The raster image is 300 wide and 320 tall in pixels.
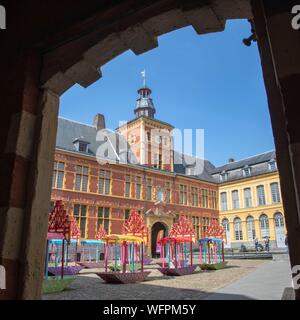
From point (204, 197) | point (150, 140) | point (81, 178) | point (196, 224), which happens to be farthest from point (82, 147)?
point (204, 197)

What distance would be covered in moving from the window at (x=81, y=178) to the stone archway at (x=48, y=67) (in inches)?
730

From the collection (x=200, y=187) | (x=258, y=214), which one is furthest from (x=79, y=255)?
(x=258, y=214)

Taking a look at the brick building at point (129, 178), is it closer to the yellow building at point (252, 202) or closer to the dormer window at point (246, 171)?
the yellow building at point (252, 202)

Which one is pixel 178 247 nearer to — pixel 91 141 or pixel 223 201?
pixel 91 141

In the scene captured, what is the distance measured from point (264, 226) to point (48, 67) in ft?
98.3

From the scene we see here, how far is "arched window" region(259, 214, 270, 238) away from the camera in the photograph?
94.0ft

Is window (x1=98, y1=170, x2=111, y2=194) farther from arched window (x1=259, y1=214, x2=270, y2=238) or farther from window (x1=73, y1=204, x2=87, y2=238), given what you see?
arched window (x1=259, y1=214, x2=270, y2=238)

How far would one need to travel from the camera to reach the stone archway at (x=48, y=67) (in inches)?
68.6

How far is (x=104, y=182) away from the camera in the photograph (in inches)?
867

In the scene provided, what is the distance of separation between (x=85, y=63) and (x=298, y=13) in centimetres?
140

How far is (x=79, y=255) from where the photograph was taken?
19781 mm

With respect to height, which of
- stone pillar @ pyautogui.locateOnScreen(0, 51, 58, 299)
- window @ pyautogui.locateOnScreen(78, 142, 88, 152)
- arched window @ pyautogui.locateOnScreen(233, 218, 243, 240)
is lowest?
stone pillar @ pyautogui.locateOnScreen(0, 51, 58, 299)

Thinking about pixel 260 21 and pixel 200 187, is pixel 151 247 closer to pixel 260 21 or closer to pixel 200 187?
pixel 200 187

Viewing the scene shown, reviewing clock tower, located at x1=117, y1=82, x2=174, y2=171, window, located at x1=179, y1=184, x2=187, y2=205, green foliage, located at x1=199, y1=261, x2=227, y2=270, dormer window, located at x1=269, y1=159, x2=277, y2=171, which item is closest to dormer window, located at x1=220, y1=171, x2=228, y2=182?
dormer window, located at x1=269, y1=159, x2=277, y2=171
